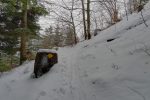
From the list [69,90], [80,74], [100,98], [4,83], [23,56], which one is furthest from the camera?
[23,56]

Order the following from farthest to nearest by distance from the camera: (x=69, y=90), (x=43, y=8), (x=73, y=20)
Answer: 1. (x=73, y=20)
2. (x=43, y=8)
3. (x=69, y=90)

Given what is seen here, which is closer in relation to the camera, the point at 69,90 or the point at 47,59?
the point at 69,90

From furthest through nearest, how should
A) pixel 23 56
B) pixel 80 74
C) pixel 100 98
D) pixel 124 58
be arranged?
1. pixel 23 56
2. pixel 80 74
3. pixel 124 58
4. pixel 100 98

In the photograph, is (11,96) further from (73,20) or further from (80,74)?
(73,20)

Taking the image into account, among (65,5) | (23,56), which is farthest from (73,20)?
(23,56)

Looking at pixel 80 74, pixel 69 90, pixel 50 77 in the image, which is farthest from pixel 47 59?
pixel 69 90

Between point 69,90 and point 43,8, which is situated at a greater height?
point 43,8

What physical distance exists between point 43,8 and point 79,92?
10.2m

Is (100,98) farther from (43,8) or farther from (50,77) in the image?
(43,8)

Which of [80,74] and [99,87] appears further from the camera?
[80,74]

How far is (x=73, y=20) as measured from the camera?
25.6 metres

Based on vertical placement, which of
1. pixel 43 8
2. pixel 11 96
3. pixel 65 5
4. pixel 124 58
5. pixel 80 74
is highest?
pixel 65 5

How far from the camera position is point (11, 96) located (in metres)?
7.57

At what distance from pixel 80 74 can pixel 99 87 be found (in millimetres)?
1903
